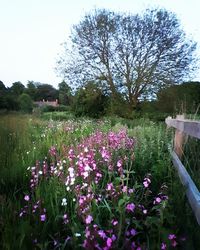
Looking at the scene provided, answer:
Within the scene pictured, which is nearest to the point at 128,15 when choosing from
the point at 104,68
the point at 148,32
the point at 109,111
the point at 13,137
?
the point at 148,32

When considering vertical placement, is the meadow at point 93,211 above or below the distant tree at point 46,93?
above

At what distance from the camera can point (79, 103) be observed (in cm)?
2880

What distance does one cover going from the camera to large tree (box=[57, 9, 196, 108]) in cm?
2570

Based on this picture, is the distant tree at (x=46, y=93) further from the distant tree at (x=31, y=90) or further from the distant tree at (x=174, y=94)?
the distant tree at (x=174, y=94)

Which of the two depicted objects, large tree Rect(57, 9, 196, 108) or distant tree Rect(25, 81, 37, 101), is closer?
large tree Rect(57, 9, 196, 108)

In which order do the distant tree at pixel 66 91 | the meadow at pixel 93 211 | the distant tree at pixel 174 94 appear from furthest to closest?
the distant tree at pixel 66 91, the distant tree at pixel 174 94, the meadow at pixel 93 211

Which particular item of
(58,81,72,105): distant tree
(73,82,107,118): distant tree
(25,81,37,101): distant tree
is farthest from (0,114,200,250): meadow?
(25,81,37,101): distant tree

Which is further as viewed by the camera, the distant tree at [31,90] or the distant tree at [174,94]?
the distant tree at [31,90]

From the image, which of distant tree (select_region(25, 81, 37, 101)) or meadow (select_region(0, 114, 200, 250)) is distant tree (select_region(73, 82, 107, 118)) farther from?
distant tree (select_region(25, 81, 37, 101))

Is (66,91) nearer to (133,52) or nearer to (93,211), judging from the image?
(133,52)

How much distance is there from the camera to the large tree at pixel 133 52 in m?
25.7

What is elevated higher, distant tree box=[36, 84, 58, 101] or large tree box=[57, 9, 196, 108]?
large tree box=[57, 9, 196, 108]

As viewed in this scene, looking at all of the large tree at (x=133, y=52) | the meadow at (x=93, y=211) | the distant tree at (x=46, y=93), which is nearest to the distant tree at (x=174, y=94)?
the large tree at (x=133, y=52)

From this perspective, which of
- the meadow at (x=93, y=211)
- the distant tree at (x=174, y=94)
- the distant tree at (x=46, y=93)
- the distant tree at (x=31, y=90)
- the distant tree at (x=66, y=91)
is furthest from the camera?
the distant tree at (x=46, y=93)
